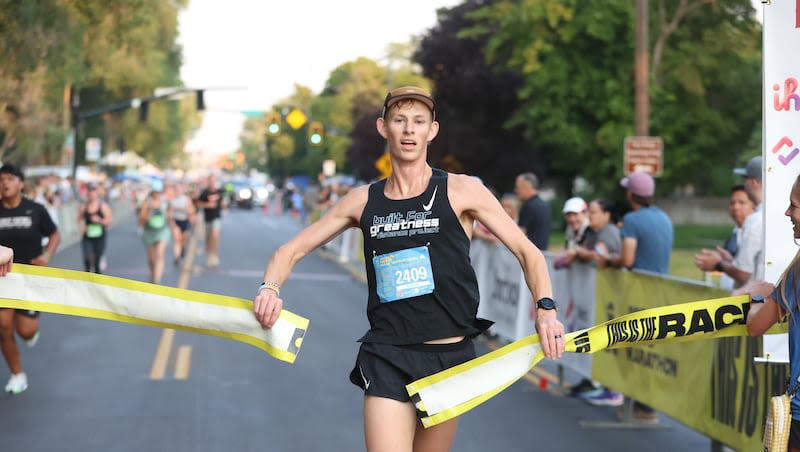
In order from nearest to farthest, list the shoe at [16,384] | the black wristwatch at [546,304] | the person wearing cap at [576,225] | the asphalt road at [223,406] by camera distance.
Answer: the black wristwatch at [546,304] → the asphalt road at [223,406] → the shoe at [16,384] → the person wearing cap at [576,225]

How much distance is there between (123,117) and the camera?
221 feet

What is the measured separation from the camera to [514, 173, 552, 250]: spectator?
1230cm

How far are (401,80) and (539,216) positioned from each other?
64632mm

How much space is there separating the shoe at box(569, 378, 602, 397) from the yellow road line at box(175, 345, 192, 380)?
3.59 m

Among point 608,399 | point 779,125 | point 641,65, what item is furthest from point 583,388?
point 641,65

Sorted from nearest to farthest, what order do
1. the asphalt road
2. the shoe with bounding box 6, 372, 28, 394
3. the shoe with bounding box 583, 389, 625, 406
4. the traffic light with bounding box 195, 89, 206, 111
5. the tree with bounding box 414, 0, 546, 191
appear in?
the asphalt road < the shoe with bounding box 6, 372, 28, 394 < the shoe with bounding box 583, 389, 625, 406 < the traffic light with bounding box 195, 89, 206, 111 < the tree with bounding box 414, 0, 546, 191

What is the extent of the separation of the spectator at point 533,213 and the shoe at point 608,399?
224 centimetres

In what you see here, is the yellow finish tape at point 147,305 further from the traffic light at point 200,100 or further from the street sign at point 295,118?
the traffic light at point 200,100

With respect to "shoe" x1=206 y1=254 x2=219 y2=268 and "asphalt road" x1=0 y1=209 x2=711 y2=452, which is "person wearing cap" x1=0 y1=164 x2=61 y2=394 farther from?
"shoe" x1=206 y1=254 x2=219 y2=268

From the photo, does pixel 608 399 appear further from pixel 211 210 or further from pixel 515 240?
pixel 211 210

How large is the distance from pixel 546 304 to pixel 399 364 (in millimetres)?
636

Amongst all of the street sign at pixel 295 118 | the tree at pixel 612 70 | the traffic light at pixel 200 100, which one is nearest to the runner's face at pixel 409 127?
the street sign at pixel 295 118

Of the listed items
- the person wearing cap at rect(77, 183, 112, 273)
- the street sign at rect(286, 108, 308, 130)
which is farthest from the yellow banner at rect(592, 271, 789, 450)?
the street sign at rect(286, 108, 308, 130)

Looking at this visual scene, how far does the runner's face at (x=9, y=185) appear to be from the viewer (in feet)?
31.9
